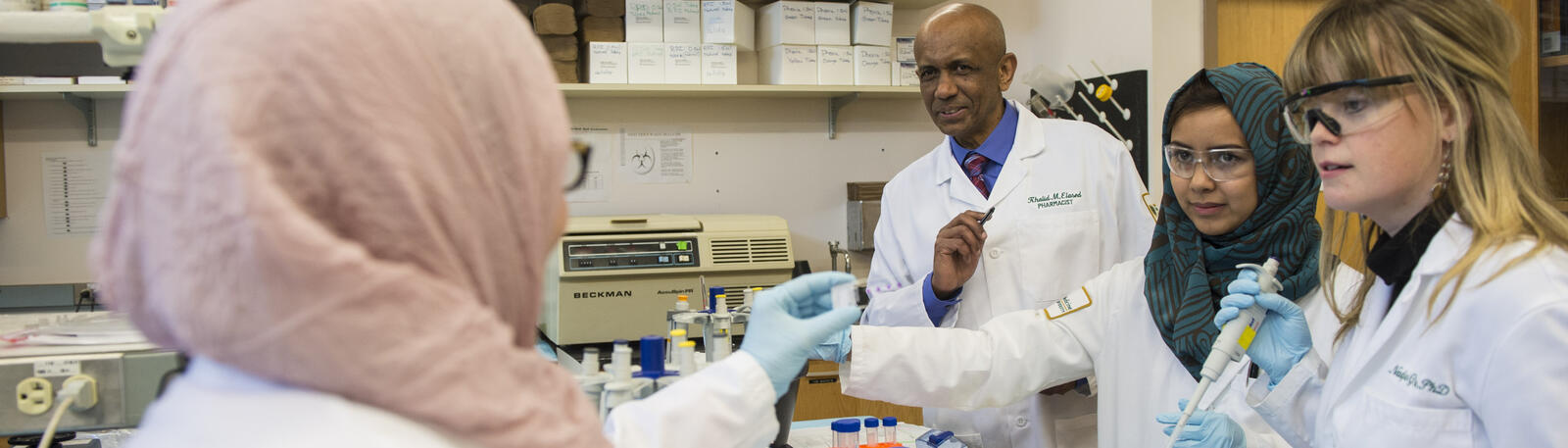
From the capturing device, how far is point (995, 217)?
210 centimetres

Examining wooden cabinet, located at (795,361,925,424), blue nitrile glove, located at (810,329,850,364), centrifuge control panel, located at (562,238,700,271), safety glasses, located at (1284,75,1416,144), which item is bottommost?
wooden cabinet, located at (795,361,925,424)

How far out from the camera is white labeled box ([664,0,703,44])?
9.87ft

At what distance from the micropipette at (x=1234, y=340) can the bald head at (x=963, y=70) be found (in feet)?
3.07

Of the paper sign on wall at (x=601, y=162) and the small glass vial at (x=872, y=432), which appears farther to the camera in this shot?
the paper sign on wall at (x=601, y=162)

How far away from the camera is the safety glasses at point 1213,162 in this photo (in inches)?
55.6

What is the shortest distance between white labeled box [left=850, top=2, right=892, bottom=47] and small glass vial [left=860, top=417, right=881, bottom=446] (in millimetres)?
1833

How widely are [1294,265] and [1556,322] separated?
0.51 m

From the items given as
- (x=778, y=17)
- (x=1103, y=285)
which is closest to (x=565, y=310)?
(x=778, y=17)

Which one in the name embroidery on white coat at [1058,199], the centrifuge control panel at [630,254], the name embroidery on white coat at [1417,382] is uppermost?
the name embroidery on white coat at [1058,199]

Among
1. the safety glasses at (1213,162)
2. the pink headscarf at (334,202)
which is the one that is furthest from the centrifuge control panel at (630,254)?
the pink headscarf at (334,202)

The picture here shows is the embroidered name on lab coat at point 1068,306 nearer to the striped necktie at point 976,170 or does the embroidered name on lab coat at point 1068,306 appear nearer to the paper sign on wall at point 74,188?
the striped necktie at point 976,170

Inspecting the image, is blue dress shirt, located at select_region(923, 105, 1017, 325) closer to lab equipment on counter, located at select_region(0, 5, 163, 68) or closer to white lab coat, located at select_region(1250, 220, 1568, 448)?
white lab coat, located at select_region(1250, 220, 1568, 448)

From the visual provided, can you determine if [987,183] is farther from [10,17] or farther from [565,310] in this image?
[10,17]

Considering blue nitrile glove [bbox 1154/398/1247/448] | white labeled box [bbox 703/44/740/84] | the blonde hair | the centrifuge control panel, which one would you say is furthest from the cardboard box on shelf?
the blonde hair
